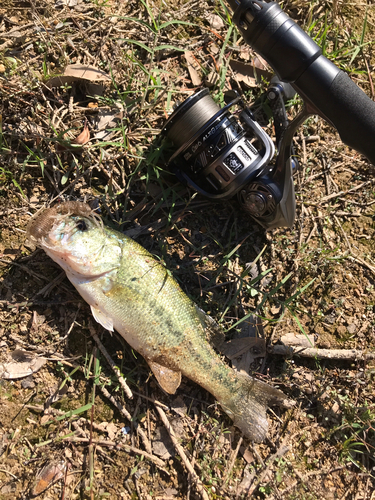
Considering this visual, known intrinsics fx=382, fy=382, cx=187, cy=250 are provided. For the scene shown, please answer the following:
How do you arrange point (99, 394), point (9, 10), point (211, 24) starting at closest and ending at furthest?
point (99, 394) → point (9, 10) → point (211, 24)

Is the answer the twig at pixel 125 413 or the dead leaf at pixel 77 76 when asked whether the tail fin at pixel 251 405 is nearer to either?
the twig at pixel 125 413

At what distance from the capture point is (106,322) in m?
3.22

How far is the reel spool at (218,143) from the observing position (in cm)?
323

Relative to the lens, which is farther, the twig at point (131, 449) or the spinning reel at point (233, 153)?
the twig at point (131, 449)

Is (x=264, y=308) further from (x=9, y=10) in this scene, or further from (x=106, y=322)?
(x=9, y=10)

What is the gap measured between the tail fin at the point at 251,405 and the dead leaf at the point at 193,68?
296cm

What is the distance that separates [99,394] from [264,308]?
5.75 feet

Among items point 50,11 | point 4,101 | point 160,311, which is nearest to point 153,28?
point 50,11

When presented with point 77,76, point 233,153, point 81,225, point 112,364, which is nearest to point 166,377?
point 112,364

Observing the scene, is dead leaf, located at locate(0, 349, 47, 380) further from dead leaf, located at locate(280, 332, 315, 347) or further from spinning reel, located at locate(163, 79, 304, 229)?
dead leaf, located at locate(280, 332, 315, 347)

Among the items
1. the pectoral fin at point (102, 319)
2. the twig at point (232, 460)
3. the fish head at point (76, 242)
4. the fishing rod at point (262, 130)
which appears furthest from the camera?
the twig at point (232, 460)

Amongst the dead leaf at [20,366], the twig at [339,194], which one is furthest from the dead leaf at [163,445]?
the twig at [339,194]

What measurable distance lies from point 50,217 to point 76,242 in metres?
0.31

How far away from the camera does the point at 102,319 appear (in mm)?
3219
